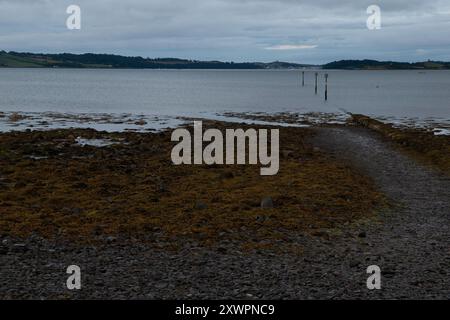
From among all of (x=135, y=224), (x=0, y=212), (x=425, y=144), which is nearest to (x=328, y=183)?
(x=135, y=224)

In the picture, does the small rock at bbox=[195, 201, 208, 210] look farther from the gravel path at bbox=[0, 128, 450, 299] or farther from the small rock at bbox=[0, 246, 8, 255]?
the small rock at bbox=[0, 246, 8, 255]

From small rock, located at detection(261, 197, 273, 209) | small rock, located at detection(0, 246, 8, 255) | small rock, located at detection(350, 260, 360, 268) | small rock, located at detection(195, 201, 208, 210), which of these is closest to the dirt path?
small rock, located at detection(350, 260, 360, 268)

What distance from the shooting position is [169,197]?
18.0 metres

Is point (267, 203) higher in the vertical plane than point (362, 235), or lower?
higher

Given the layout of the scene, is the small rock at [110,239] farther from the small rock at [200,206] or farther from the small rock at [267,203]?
the small rock at [267,203]

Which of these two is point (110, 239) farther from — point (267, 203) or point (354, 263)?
point (354, 263)

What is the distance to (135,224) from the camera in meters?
14.4

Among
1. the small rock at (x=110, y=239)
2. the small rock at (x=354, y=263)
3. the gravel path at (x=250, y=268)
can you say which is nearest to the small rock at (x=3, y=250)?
the gravel path at (x=250, y=268)

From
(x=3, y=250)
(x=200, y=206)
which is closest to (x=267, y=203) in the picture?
(x=200, y=206)

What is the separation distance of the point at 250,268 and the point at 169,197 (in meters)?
7.40

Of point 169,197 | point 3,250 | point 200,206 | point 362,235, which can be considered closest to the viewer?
point 3,250

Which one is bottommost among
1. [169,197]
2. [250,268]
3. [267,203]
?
[250,268]

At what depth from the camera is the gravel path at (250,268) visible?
973 cm

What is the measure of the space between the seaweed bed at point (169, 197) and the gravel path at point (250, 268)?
974 millimetres
